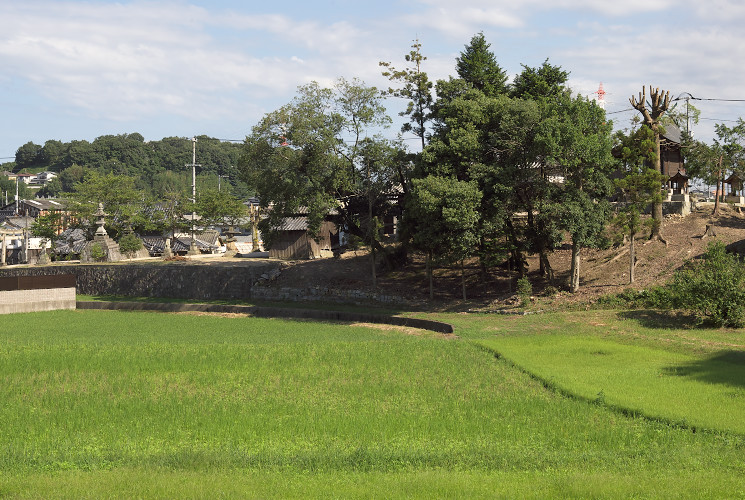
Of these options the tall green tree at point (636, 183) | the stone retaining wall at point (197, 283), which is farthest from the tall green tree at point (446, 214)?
the tall green tree at point (636, 183)

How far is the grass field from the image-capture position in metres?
9.16

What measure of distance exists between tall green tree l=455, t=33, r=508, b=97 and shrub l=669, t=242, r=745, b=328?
1742 centimetres

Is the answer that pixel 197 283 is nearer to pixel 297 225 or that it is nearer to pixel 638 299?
pixel 297 225

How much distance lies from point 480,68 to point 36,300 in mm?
27069

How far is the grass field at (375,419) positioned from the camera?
361 inches

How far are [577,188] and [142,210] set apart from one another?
4085 centimetres

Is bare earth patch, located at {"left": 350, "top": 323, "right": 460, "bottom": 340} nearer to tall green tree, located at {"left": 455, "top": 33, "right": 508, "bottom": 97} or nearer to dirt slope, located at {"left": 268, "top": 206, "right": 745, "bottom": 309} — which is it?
dirt slope, located at {"left": 268, "top": 206, "right": 745, "bottom": 309}

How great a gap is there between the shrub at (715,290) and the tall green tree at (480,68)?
57.2 feet

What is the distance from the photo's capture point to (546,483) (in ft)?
29.7

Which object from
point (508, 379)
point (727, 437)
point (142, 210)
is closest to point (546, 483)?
point (727, 437)

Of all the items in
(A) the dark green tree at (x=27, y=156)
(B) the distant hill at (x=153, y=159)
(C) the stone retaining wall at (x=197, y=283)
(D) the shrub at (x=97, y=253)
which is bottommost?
(C) the stone retaining wall at (x=197, y=283)

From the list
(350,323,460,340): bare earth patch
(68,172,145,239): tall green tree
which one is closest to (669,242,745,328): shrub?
(350,323,460,340): bare earth patch

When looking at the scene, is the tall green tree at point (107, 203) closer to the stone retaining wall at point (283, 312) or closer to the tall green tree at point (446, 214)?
the stone retaining wall at point (283, 312)

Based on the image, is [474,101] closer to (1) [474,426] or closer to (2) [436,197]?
(2) [436,197]
